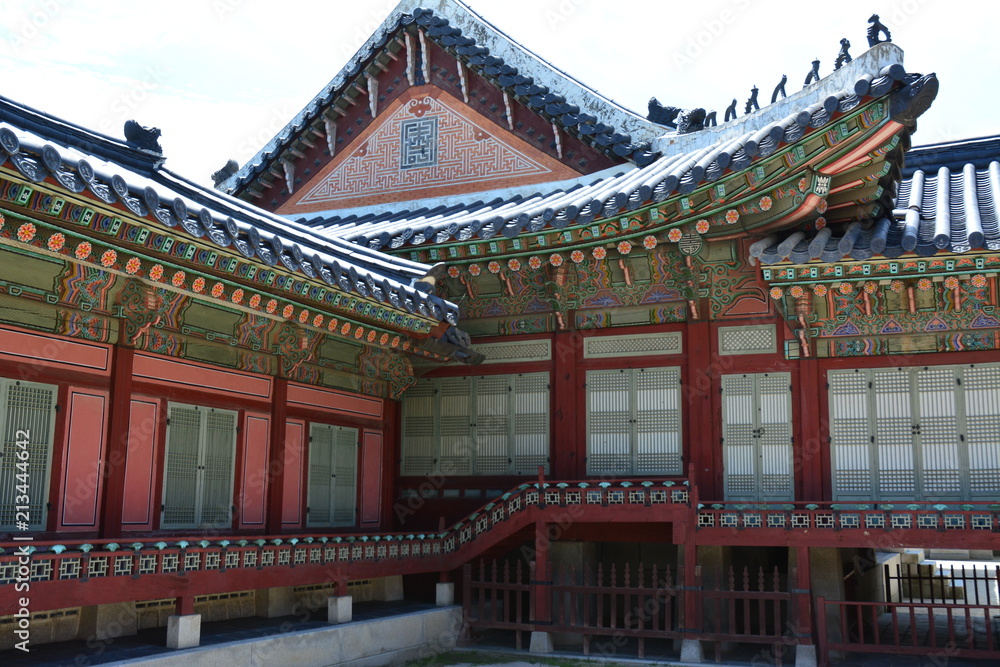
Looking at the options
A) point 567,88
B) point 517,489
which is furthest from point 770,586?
point 567,88

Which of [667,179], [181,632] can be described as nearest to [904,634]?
[667,179]

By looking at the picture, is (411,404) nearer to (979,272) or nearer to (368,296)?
(368,296)

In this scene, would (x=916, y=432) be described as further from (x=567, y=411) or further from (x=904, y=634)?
(x=567, y=411)

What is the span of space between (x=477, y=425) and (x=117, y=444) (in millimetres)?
5833

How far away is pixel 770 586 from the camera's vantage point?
14078 millimetres

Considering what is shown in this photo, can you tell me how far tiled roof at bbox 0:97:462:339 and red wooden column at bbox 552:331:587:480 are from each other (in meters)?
1.65

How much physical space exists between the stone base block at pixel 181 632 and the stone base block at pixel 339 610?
7.10 feet

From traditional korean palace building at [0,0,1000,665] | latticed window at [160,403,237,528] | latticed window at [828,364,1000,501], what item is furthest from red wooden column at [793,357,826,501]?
latticed window at [160,403,237,528]

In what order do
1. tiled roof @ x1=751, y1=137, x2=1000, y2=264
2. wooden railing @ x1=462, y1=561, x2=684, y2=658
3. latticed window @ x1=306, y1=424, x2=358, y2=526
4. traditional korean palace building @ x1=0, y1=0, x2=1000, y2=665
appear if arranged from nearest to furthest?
traditional korean palace building @ x1=0, y1=0, x2=1000, y2=665, tiled roof @ x1=751, y1=137, x2=1000, y2=264, wooden railing @ x1=462, y1=561, x2=684, y2=658, latticed window @ x1=306, y1=424, x2=358, y2=526

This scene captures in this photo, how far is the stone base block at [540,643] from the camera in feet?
40.0

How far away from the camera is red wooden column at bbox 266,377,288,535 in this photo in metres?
12.2

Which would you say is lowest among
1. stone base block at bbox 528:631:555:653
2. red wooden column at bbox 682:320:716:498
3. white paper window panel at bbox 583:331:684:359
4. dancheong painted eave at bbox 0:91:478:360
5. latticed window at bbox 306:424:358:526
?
stone base block at bbox 528:631:555:653

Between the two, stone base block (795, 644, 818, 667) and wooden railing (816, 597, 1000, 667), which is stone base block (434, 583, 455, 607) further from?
wooden railing (816, 597, 1000, 667)

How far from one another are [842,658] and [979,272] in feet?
16.1
